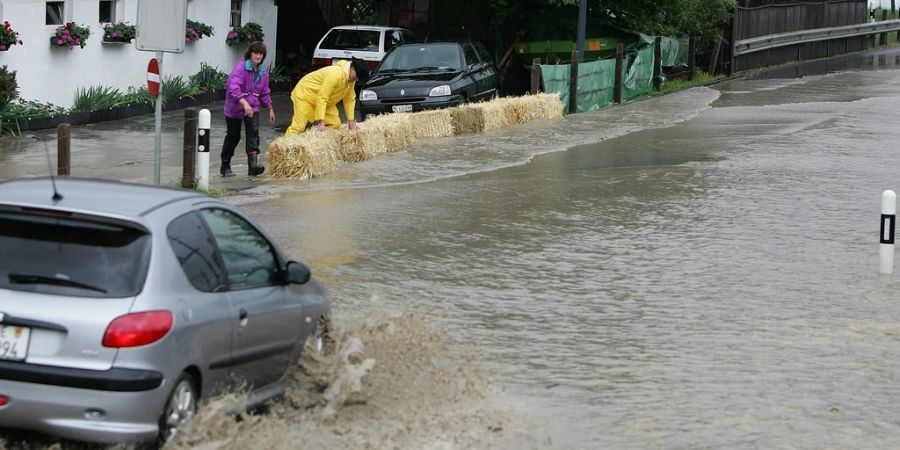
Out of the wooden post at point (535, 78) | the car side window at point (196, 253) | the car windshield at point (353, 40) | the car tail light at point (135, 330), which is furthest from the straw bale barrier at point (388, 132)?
the car tail light at point (135, 330)

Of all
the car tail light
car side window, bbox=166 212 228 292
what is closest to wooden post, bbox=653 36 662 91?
car side window, bbox=166 212 228 292

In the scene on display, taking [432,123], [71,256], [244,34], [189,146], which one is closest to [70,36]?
[432,123]

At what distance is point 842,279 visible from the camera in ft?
40.3

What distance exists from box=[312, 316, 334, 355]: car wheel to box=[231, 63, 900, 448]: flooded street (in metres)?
0.57

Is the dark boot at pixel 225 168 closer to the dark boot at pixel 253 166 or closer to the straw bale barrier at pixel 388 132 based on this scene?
the dark boot at pixel 253 166

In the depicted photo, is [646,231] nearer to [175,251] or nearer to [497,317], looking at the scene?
[497,317]

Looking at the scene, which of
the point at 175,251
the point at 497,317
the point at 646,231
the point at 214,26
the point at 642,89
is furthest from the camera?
the point at 642,89

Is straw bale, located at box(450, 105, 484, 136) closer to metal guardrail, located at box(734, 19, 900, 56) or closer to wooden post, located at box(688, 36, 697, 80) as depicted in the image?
wooden post, located at box(688, 36, 697, 80)

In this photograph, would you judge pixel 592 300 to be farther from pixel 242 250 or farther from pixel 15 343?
pixel 15 343

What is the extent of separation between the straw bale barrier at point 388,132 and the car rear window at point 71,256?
11030 mm

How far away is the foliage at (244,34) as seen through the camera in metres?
29.7

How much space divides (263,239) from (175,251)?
3.54 feet

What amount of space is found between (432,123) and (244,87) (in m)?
5.55

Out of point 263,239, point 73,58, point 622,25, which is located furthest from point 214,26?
point 263,239
